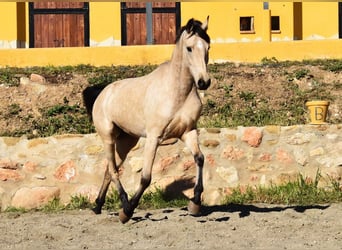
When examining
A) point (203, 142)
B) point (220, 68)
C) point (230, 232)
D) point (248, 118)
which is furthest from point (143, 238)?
point (220, 68)

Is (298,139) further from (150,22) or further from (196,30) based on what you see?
(150,22)

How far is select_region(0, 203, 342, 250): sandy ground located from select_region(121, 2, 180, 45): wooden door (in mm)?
9684

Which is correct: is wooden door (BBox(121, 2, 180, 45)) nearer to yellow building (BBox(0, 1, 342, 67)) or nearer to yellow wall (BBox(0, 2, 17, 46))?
yellow building (BBox(0, 1, 342, 67))

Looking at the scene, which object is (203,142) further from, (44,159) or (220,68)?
(220,68)

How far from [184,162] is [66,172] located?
1.57 m

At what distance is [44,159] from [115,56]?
5.19 metres

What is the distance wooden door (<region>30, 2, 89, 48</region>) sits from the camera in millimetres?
17141

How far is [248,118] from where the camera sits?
36.5 feet

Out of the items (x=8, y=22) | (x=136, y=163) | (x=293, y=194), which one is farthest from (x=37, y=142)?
(x=8, y=22)

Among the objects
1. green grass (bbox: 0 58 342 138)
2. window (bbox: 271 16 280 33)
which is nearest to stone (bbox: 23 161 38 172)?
green grass (bbox: 0 58 342 138)

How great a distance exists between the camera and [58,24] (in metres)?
17.3

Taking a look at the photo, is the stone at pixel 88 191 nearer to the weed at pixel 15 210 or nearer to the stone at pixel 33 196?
the stone at pixel 33 196

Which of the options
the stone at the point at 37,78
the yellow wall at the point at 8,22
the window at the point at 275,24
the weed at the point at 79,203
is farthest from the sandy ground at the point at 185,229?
the window at the point at 275,24

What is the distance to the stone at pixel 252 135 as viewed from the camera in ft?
30.9
